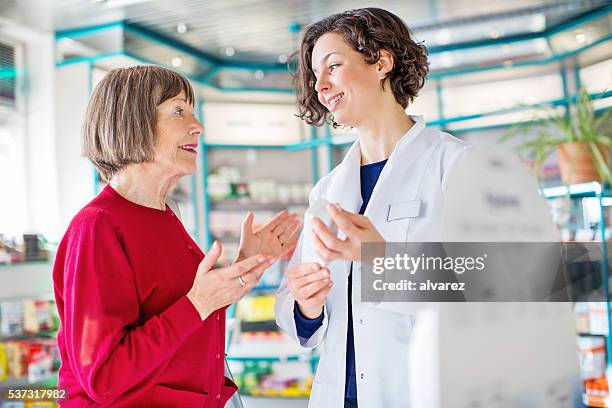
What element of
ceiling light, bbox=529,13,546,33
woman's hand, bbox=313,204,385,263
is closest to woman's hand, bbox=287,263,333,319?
woman's hand, bbox=313,204,385,263

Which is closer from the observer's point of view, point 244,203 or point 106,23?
point 106,23

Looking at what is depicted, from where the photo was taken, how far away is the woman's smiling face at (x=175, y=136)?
1284mm

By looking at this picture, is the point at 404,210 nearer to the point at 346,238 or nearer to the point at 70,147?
the point at 346,238

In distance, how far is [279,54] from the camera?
19.1 feet

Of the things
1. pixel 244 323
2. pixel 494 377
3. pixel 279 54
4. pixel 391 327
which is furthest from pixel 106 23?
pixel 494 377

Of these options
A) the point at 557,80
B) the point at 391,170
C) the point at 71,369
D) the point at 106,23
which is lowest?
the point at 71,369

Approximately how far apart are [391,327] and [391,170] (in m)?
0.29

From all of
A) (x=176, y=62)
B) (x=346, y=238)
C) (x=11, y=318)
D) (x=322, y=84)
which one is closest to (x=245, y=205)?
(x=176, y=62)

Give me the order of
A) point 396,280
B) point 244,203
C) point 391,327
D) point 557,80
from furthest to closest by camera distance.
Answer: point 244,203 < point 557,80 < point 391,327 < point 396,280

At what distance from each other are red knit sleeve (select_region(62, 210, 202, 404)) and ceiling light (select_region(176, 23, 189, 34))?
4.11 metres

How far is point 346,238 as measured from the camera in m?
0.98

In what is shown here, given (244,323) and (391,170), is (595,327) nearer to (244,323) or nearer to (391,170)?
(391,170)

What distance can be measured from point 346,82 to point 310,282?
40cm

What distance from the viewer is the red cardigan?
109cm
